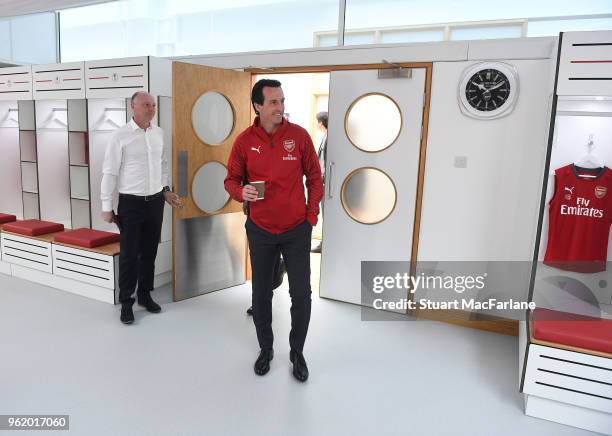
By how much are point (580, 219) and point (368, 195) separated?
5.20 ft

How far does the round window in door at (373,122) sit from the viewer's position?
3748 mm

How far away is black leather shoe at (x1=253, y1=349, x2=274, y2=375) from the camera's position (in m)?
2.79

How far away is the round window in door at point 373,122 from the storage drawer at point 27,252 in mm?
2977

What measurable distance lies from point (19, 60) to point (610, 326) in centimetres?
718

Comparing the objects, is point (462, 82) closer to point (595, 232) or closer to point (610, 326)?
point (595, 232)

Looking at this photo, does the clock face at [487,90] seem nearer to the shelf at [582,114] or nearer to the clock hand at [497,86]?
the clock hand at [497,86]

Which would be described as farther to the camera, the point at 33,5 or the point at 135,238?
the point at 33,5

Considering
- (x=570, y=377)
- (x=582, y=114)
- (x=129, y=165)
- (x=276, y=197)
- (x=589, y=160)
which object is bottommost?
(x=570, y=377)

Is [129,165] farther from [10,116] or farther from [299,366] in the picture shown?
[10,116]

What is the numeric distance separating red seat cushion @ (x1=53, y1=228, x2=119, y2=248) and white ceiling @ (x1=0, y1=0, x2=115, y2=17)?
224 centimetres

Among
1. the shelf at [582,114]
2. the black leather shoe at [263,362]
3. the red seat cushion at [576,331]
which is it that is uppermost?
the shelf at [582,114]

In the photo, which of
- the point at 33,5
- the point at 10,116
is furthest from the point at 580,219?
the point at 10,116

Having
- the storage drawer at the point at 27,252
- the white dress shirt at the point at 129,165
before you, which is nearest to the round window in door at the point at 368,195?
the white dress shirt at the point at 129,165

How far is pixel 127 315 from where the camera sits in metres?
3.48
